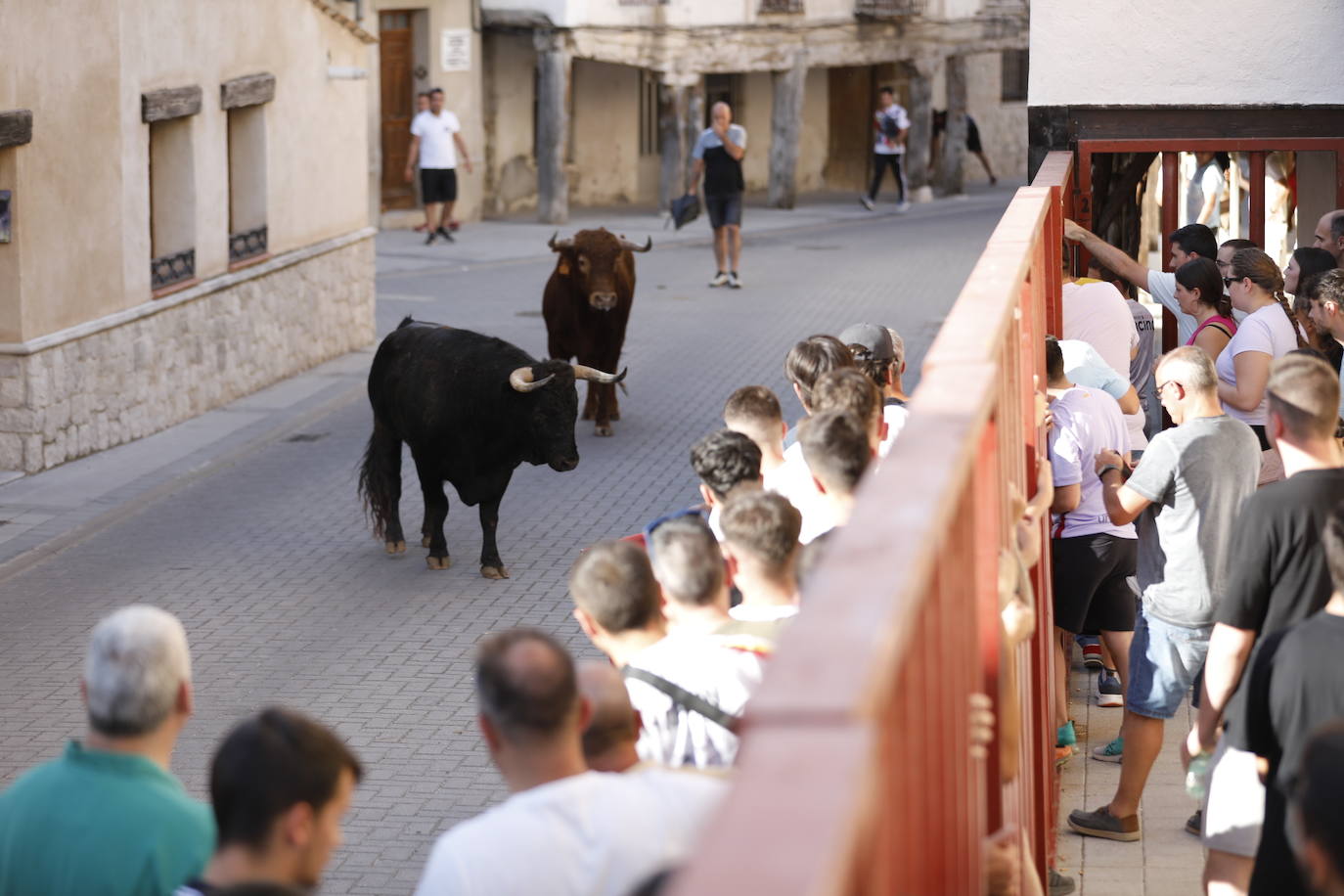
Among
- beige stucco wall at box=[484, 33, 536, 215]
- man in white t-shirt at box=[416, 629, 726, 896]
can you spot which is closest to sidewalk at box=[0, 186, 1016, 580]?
beige stucco wall at box=[484, 33, 536, 215]

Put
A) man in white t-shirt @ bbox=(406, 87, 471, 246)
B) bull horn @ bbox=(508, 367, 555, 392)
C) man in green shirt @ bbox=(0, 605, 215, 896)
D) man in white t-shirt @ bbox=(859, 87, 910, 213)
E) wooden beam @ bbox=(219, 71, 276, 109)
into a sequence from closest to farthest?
man in green shirt @ bbox=(0, 605, 215, 896) < bull horn @ bbox=(508, 367, 555, 392) < wooden beam @ bbox=(219, 71, 276, 109) < man in white t-shirt @ bbox=(406, 87, 471, 246) < man in white t-shirt @ bbox=(859, 87, 910, 213)

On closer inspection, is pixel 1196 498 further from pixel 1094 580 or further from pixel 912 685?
pixel 912 685

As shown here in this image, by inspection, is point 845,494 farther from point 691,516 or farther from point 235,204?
point 235,204

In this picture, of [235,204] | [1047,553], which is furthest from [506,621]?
[235,204]

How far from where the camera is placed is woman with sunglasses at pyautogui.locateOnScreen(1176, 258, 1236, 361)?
8.34 meters

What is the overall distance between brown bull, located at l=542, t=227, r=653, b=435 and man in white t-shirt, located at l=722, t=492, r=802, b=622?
33.0 ft

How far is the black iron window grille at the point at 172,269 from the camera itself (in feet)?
49.2

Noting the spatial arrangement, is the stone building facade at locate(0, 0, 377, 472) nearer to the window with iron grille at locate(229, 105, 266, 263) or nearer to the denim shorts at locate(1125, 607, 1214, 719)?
the window with iron grille at locate(229, 105, 266, 263)

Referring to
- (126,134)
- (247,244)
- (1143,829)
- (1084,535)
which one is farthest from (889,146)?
(1143,829)

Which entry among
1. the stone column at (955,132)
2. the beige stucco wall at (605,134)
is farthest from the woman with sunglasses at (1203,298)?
the stone column at (955,132)

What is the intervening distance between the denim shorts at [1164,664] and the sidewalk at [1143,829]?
0.53 meters

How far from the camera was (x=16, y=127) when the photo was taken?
41.0 feet

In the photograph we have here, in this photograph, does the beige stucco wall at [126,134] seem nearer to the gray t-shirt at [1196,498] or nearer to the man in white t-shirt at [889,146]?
the gray t-shirt at [1196,498]

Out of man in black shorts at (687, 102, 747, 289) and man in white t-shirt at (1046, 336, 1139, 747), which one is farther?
man in black shorts at (687, 102, 747, 289)
